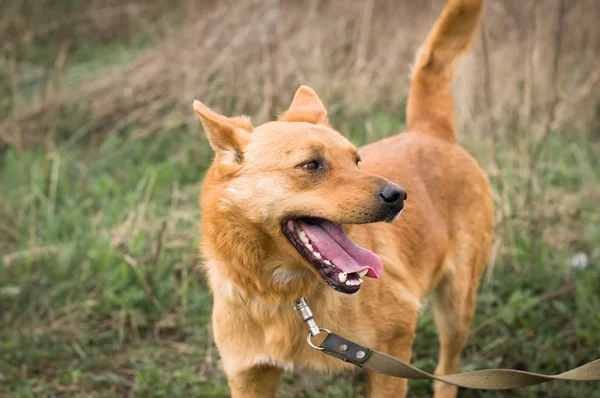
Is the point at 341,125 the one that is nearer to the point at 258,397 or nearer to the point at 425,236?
the point at 425,236

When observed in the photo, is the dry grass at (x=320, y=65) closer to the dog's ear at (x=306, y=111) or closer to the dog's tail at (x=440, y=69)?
the dog's tail at (x=440, y=69)

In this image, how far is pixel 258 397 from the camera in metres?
3.42

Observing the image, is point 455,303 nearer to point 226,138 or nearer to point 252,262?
point 252,262

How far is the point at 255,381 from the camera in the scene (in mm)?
3377

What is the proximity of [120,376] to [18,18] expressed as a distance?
6255 mm

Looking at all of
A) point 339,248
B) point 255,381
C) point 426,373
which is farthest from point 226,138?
point 426,373

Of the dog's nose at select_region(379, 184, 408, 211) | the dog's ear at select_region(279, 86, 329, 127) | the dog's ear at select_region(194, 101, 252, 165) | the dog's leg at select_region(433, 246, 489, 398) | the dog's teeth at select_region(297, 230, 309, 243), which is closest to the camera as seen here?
the dog's nose at select_region(379, 184, 408, 211)

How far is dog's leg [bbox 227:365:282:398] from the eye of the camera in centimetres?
333

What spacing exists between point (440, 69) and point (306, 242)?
5.63ft

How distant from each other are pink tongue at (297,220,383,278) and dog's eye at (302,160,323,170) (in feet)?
0.72

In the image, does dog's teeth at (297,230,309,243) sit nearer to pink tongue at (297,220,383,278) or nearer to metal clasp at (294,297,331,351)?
pink tongue at (297,220,383,278)

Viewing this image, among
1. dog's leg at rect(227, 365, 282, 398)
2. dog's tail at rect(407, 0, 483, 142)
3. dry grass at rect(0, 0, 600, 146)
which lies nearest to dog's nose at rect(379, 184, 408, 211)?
dog's leg at rect(227, 365, 282, 398)

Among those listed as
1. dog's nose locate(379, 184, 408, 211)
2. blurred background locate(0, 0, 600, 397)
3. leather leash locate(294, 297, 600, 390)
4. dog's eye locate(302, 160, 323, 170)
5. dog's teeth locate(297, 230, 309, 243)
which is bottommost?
blurred background locate(0, 0, 600, 397)

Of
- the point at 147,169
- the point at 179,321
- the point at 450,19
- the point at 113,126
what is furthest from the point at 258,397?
the point at 113,126
